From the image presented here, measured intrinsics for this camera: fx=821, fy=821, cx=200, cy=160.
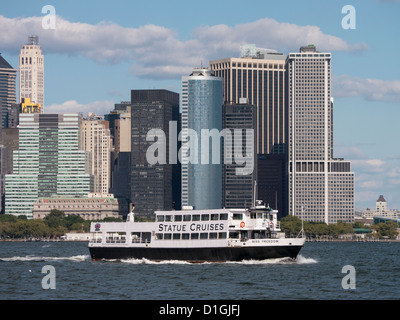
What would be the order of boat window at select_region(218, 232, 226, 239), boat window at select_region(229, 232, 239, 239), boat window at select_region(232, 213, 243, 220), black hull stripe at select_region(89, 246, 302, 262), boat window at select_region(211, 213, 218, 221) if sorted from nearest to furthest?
black hull stripe at select_region(89, 246, 302, 262)
boat window at select_region(218, 232, 226, 239)
boat window at select_region(229, 232, 239, 239)
boat window at select_region(232, 213, 243, 220)
boat window at select_region(211, 213, 218, 221)

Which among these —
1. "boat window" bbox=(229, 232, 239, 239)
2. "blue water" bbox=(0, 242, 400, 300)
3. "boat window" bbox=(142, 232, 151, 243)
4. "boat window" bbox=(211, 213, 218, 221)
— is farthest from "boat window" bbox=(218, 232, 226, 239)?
"boat window" bbox=(142, 232, 151, 243)

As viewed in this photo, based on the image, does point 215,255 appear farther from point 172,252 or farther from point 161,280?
point 161,280

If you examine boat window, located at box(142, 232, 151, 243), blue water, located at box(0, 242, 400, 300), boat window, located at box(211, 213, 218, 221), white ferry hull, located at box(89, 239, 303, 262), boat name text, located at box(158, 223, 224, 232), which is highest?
boat window, located at box(211, 213, 218, 221)

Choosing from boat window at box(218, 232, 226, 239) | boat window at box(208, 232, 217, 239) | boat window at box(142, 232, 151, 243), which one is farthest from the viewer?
boat window at box(142, 232, 151, 243)

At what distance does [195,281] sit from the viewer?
78250 millimetres

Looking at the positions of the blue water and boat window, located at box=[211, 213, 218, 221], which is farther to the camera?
boat window, located at box=[211, 213, 218, 221]

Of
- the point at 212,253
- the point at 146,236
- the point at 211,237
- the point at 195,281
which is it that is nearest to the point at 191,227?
the point at 211,237

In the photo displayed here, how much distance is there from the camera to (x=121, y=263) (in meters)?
104

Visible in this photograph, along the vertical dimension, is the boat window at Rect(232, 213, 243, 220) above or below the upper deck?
above

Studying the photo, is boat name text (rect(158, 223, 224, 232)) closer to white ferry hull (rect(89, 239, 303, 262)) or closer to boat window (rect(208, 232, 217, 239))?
boat window (rect(208, 232, 217, 239))

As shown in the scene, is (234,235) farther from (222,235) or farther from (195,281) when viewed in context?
(195,281)

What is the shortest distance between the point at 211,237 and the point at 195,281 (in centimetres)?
2070

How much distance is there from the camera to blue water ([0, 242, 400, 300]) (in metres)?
67.3
